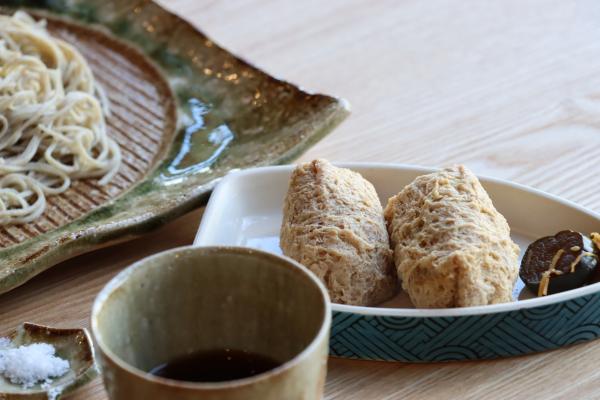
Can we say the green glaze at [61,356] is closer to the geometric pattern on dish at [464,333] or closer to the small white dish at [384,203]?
the small white dish at [384,203]

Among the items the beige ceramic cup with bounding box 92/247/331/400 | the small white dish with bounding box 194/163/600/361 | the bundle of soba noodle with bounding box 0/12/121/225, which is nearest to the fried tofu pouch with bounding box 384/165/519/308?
the small white dish with bounding box 194/163/600/361

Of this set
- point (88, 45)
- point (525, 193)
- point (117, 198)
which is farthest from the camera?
point (88, 45)

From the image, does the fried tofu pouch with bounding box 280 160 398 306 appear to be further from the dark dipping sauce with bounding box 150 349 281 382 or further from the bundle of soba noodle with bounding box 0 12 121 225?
the bundle of soba noodle with bounding box 0 12 121 225

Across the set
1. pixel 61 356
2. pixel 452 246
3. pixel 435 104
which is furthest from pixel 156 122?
pixel 452 246

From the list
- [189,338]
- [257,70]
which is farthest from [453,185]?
[257,70]

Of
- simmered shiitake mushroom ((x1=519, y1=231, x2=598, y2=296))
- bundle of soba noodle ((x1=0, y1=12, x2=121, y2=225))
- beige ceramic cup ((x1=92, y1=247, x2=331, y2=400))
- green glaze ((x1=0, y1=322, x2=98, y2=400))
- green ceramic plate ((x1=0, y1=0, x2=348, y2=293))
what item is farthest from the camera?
bundle of soba noodle ((x1=0, y1=12, x2=121, y2=225))

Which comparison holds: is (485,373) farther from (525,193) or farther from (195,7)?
(195,7)
